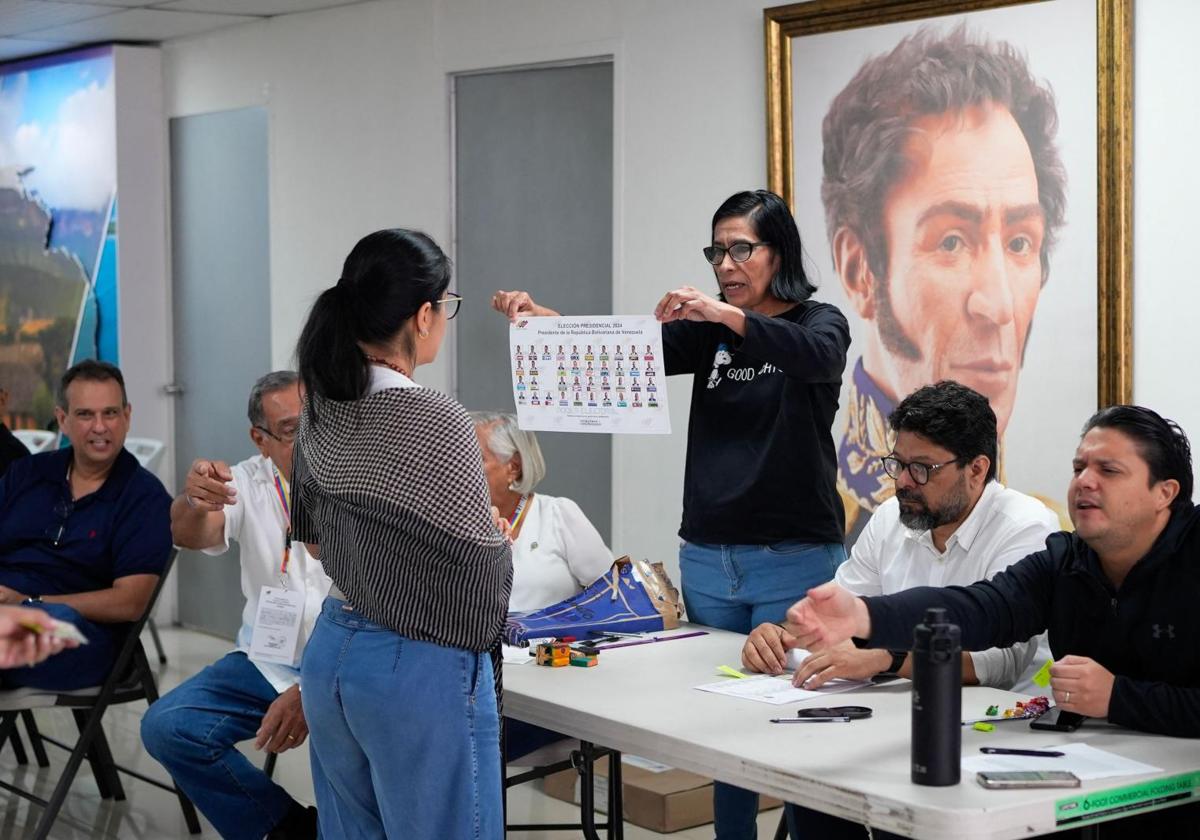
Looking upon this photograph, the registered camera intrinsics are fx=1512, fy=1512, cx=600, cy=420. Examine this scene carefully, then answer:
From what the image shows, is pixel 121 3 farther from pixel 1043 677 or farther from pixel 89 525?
pixel 1043 677

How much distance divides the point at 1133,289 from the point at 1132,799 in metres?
2.13

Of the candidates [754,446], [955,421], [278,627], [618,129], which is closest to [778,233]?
[754,446]

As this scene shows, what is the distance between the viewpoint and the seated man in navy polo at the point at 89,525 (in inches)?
168

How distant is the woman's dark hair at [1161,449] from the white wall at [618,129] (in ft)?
4.53

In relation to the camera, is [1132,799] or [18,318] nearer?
[1132,799]

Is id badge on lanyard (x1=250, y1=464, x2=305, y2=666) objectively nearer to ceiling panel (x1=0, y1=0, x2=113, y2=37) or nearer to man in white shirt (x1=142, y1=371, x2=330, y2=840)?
man in white shirt (x1=142, y1=371, x2=330, y2=840)

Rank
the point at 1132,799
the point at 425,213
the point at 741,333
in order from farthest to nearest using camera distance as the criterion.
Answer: the point at 425,213, the point at 741,333, the point at 1132,799

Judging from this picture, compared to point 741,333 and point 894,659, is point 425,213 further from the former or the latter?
point 894,659

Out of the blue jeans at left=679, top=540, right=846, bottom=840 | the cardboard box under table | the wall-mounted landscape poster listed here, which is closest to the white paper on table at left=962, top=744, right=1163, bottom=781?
the blue jeans at left=679, top=540, right=846, bottom=840

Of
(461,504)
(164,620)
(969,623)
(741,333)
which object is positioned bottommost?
(164,620)

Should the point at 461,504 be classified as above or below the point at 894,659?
above


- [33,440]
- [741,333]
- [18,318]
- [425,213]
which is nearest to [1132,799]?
[741,333]

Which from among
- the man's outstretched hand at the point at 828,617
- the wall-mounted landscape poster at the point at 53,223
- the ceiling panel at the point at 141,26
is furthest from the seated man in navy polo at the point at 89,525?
the wall-mounted landscape poster at the point at 53,223

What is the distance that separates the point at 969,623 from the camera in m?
2.76
